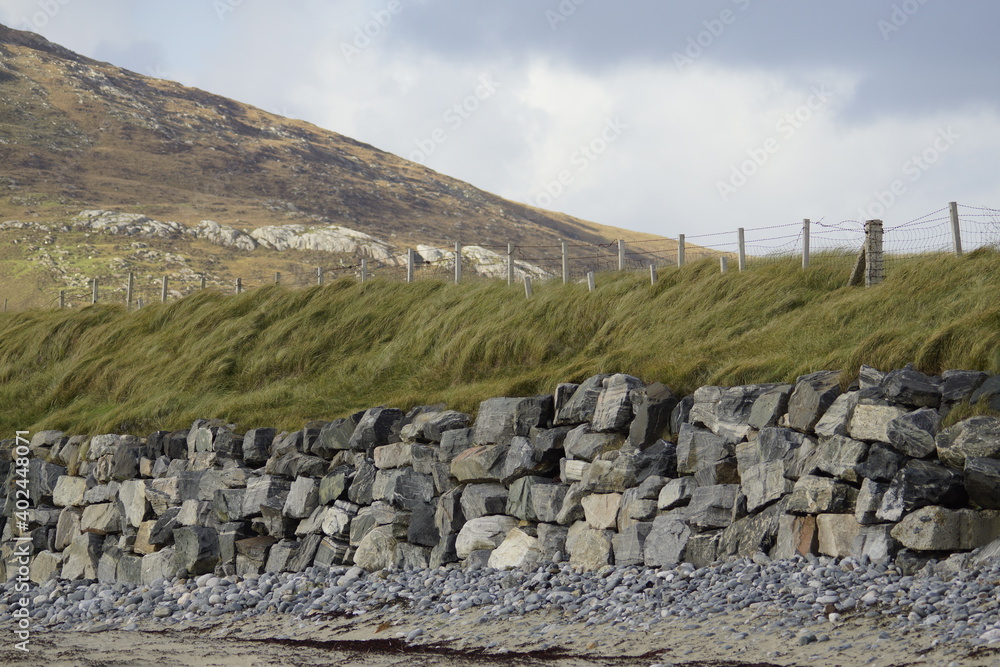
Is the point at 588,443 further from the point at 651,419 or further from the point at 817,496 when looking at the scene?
the point at 817,496

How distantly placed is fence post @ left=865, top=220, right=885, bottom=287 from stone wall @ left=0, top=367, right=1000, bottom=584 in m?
5.79

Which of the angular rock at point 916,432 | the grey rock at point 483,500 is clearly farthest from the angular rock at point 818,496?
the grey rock at point 483,500

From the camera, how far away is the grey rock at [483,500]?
37.8 ft

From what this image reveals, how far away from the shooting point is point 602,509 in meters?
10.4

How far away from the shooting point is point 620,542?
10.0 meters

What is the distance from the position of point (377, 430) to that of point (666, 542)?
5254 mm

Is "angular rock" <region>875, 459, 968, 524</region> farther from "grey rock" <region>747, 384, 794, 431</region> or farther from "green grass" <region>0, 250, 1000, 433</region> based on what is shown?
"green grass" <region>0, 250, 1000, 433</region>

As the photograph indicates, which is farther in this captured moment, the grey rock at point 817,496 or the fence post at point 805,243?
the fence post at point 805,243

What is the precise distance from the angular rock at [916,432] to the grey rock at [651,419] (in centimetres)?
290

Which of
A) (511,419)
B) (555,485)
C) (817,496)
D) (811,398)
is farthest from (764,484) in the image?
(511,419)

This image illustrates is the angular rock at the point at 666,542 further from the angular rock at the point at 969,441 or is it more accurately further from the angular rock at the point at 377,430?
the angular rock at the point at 377,430

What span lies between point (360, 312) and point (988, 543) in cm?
1425

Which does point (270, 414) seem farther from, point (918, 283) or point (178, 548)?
point (918, 283)

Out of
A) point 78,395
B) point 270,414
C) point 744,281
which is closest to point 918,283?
point 744,281
